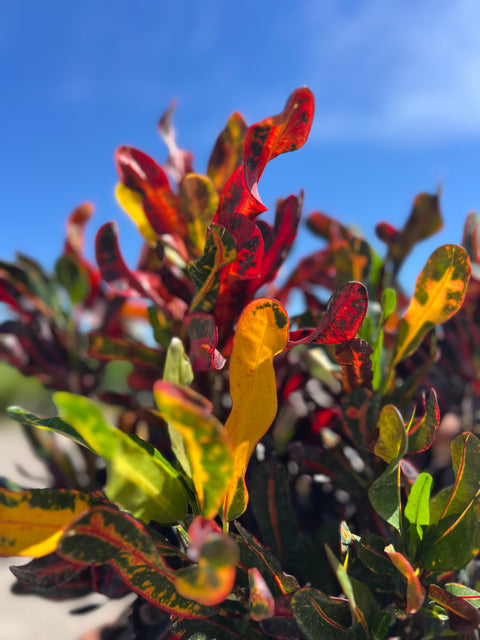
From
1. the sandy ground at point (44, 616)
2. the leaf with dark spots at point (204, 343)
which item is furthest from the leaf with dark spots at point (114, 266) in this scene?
the sandy ground at point (44, 616)

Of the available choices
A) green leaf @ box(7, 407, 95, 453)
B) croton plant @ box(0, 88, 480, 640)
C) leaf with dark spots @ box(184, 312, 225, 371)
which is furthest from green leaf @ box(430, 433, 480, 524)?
green leaf @ box(7, 407, 95, 453)

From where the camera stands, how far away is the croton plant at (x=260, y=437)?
0.44 metres

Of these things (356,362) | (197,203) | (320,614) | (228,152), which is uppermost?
(228,152)

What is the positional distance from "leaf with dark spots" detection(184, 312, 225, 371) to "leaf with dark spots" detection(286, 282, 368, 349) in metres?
0.08

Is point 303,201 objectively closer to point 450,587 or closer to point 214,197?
point 214,197

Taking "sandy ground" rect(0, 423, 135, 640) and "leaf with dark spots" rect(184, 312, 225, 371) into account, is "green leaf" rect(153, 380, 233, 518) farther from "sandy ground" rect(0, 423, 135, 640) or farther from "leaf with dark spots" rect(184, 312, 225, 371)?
"sandy ground" rect(0, 423, 135, 640)

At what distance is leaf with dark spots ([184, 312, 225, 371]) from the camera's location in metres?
0.55

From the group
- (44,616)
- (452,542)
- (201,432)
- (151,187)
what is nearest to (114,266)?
(151,187)

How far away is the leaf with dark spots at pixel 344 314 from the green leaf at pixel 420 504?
180mm

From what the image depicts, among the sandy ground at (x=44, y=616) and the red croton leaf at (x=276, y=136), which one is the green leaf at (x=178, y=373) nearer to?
the red croton leaf at (x=276, y=136)

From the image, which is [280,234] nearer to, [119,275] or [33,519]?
[119,275]

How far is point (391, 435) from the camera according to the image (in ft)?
1.69

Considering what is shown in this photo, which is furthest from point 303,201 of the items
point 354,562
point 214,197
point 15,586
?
point 15,586

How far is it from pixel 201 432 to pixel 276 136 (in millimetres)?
317
